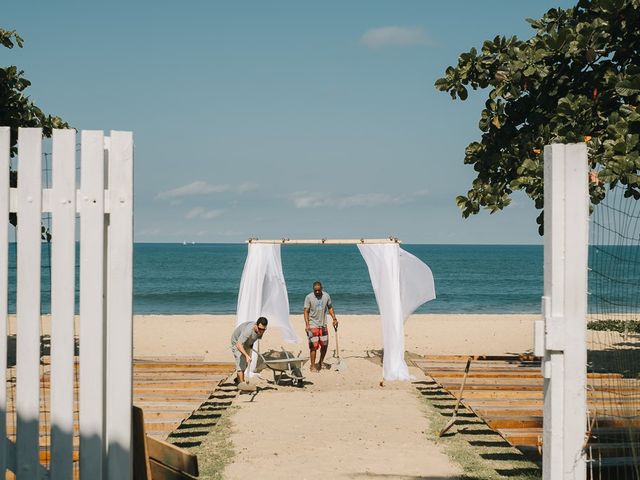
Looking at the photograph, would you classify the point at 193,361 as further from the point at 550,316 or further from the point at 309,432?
the point at 550,316

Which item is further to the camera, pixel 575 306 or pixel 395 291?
pixel 395 291

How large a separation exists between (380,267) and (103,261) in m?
11.2

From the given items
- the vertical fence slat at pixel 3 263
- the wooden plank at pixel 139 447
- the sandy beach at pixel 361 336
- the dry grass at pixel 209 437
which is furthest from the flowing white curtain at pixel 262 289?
the vertical fence slat at pixel 3 263

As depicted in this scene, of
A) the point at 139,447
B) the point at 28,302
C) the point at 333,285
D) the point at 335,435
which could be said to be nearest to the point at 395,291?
the point at 335,435

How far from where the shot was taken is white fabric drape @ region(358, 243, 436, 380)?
45.3 ft

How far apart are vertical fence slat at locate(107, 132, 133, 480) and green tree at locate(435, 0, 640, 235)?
8.43 meters

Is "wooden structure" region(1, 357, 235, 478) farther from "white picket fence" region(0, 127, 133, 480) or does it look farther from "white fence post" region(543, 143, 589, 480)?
"white fence post" region(543, 143, 589, 480)

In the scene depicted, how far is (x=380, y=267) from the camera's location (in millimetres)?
14453

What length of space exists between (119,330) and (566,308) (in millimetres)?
1973

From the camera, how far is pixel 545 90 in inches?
495

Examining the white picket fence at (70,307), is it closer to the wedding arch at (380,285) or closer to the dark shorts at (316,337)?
→ the wedding arch at (380,285)

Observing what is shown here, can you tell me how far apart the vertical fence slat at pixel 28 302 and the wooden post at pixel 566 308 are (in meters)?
2.22

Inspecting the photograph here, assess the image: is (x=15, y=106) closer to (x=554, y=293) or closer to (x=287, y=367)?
(x=287, y=367)

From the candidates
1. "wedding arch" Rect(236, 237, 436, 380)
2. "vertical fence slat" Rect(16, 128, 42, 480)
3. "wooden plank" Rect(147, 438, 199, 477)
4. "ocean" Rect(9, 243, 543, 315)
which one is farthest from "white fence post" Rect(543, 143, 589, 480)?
"ocean" Rect(9, 243, 543, 315)
